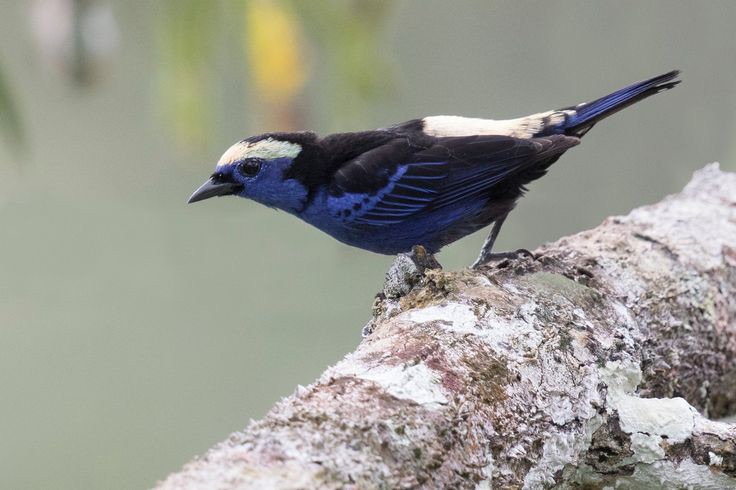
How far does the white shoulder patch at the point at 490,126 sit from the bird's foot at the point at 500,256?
51cm

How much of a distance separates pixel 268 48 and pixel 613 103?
1.47m

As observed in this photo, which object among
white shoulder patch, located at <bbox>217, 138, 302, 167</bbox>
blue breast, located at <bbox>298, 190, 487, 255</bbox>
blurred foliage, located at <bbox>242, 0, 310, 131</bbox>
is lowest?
blue breast, located at <bbox>298, 190, 487, 255</bbox>

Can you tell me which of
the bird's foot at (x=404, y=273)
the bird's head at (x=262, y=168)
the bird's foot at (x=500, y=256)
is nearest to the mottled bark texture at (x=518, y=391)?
the bird's foot at (x=404, y=273)

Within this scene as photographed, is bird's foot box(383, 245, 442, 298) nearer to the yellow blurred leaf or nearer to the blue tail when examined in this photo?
the yellow blurred leaf

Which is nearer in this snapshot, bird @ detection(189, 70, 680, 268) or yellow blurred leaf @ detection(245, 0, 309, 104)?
yellow blurred leaf @ detection(245, 0, 309, 104)

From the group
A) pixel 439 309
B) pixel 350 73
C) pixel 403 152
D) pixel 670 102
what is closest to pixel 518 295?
pixel 439 309

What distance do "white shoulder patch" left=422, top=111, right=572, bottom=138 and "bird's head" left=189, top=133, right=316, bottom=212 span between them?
46cm

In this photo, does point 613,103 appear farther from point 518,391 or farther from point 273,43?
point 518,391

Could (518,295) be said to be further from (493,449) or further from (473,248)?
(473,248)

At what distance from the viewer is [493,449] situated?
66.4 inches

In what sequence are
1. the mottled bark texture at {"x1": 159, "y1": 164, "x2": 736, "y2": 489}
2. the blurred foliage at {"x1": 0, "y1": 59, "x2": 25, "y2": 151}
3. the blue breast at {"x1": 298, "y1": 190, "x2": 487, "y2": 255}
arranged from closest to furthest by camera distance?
the mottled bark texture at {"x1": 159, "y1": 164, "x2": 736, "y2": 489}, the blurred foliage at {"x1": 0, "y1": 59, "x2": 25, "y2": 151}, the blue breast at {"x1": 298, "y1": 190, "x2": 487, "y2": 255}

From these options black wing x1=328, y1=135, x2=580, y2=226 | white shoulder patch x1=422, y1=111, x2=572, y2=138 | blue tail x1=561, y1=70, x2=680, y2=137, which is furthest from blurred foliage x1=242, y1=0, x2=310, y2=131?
blue tail x1=561, y1=70, x2=680, y2=137

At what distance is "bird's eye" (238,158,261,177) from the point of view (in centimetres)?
351

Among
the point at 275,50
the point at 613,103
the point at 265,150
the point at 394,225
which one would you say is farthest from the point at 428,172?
the point at 275,50
